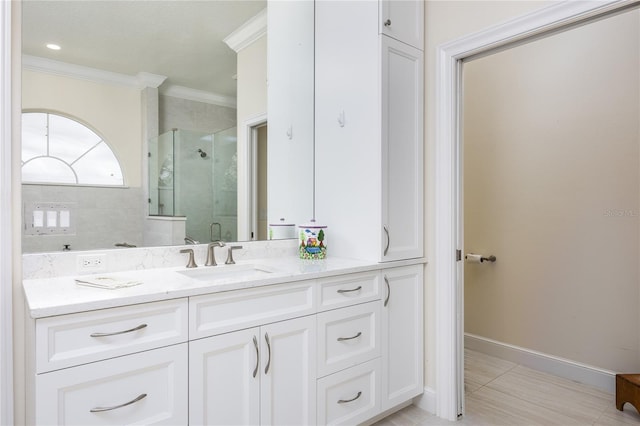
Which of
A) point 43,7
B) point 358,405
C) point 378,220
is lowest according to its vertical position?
point 358,405

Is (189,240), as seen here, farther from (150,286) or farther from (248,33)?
(248,33)

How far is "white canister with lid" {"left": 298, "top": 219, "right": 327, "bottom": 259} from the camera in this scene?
2.21 meters

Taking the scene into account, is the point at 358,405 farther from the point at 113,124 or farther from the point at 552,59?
the point at 552,59

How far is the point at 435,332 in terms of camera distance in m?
2.24

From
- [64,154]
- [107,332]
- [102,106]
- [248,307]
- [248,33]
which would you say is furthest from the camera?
[248,33]

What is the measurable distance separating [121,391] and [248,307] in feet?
1.68

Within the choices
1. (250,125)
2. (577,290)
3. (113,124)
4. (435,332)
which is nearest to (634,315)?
(577,290)

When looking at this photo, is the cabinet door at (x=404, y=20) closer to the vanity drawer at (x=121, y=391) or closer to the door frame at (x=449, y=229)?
the door frame at (x=449, y=229)

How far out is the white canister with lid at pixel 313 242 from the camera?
2.21m

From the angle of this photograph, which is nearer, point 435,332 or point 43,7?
point 43,7

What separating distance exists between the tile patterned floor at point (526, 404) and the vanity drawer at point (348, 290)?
30.4 inches

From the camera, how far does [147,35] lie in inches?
75.5

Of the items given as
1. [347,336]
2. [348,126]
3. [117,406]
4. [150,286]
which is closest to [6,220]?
[150,286]

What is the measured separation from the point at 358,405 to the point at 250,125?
1685 mm
